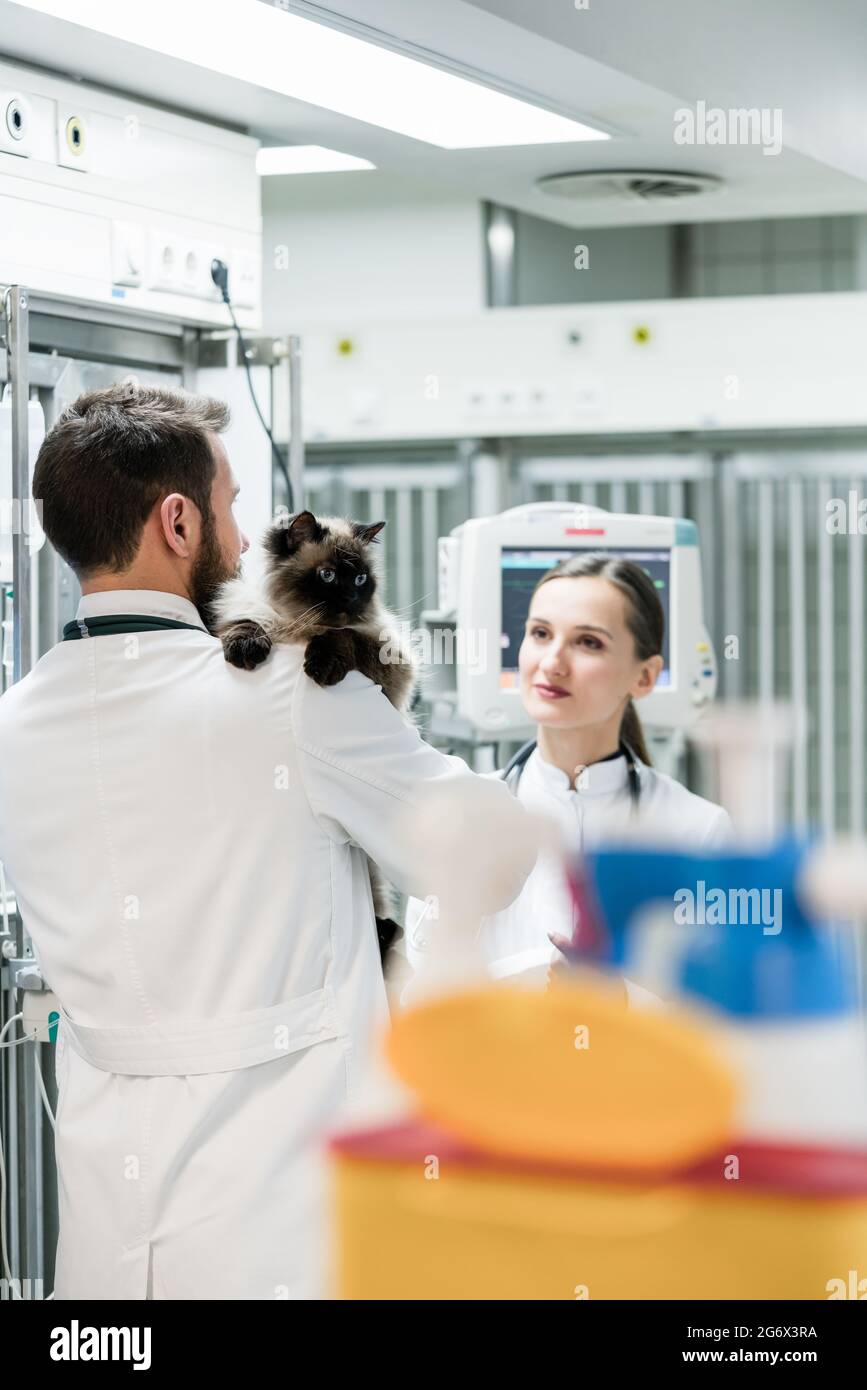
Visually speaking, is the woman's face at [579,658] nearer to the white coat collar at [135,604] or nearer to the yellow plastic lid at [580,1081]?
the white coat collar at [135,604]

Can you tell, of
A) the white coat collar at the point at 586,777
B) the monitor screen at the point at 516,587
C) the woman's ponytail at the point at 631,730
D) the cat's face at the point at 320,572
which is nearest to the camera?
the white coat collar at the point at 586,777

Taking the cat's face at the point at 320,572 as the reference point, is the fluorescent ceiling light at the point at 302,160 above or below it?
above

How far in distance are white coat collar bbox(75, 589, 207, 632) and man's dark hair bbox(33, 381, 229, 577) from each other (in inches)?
1.2

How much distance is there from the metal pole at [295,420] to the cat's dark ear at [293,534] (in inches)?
40.3

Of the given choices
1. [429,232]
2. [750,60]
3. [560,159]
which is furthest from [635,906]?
[429,232]

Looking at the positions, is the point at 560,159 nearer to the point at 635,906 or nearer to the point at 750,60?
the point at 750,60

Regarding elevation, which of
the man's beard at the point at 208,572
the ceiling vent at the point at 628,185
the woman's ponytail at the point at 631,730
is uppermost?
the ceiling vent at the point at 628,185

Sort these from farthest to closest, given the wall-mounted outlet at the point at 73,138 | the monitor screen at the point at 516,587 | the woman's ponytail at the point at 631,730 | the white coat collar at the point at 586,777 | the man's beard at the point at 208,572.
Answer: the monitor screen at the point at 516,587 → the wall-mounted outlet at the point at 73,138 → the woman's ponytail at the point at 631,730 → the man's beard at the point at 208,572 → the white coat collar at the point at 586,777

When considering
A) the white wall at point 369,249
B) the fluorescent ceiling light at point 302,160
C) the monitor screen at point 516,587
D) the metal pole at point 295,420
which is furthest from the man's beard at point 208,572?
the white wall at point 369,249

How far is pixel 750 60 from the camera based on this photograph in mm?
2961

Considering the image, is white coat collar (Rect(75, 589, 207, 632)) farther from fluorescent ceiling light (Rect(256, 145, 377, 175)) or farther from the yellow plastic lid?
fluorescent ceiling light (Rect(256, 145, 377, 175))

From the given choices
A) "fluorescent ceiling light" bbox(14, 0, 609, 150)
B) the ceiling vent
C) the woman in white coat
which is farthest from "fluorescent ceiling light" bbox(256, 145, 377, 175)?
the woman in white coat

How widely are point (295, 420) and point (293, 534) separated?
3.57 ft

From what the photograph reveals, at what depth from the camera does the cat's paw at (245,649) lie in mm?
1575
